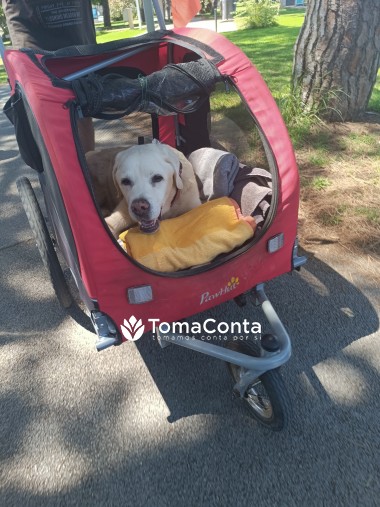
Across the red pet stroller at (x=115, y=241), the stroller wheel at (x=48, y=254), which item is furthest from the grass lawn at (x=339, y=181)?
the stroller wheel at (x=48, y=254)

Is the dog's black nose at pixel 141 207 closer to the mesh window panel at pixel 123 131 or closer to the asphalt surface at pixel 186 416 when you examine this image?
the asphalt surface at pixel 186 416

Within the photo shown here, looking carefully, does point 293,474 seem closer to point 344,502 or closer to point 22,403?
point 344,502

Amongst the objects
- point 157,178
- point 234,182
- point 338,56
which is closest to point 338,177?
point 338,56

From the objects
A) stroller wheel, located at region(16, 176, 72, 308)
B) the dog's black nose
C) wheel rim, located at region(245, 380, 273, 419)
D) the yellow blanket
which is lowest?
wheel rim, located at region(245, 380, 273, 419)

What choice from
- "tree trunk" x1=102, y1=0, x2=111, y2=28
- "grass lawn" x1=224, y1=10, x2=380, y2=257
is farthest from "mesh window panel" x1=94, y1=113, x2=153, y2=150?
"tree trunk" x1=102, y1=0, x2=111, y2=28

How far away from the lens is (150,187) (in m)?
1.90

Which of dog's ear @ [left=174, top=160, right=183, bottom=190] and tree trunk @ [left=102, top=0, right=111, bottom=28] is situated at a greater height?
dog's ear @ [left=174, top=160, right=183, bottom=190]

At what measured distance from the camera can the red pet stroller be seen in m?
1.48

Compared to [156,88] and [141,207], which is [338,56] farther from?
[141,207]

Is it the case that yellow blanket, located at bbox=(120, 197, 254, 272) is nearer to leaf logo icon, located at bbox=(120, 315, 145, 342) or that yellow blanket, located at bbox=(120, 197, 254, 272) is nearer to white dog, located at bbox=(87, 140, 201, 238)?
white dog, located at bbox=(87, 140, 201, 238)

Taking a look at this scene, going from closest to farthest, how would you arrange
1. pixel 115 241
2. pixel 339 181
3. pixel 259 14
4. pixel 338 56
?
pixel 115 241 < pixel 339 181 < pixel 338 56 < pixel 259 14

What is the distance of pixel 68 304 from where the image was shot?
223cm

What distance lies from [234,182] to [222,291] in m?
0.77

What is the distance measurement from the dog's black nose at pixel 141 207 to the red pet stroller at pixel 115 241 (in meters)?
0.37
